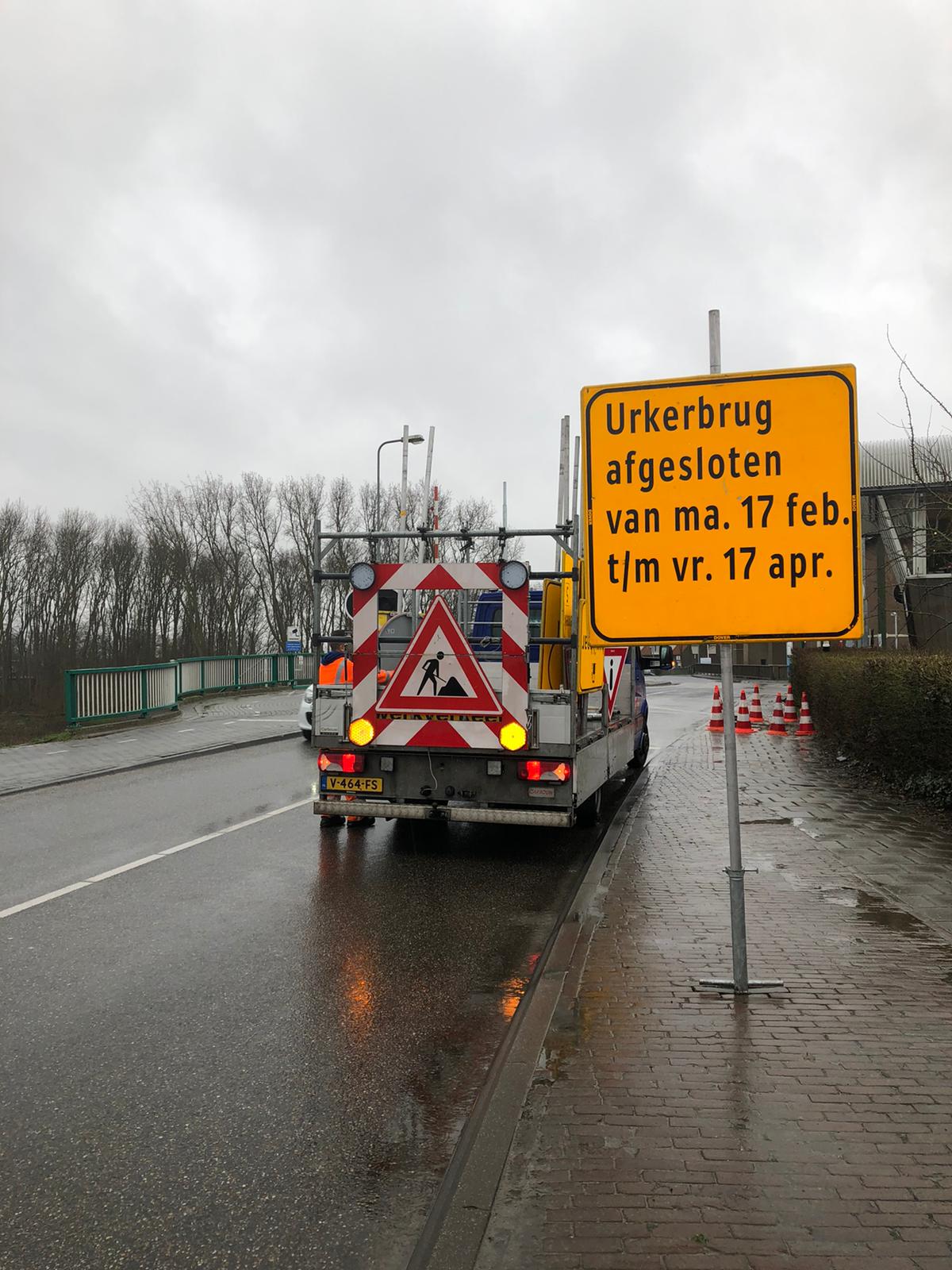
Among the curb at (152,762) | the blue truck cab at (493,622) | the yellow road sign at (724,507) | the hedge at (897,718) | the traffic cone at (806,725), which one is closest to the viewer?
the yellow road sign at (724,507)

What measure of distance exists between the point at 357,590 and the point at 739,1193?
18.3 ft

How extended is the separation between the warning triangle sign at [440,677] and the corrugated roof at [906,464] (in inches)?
122

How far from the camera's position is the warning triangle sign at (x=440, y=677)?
7.43 metres

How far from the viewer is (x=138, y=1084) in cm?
373

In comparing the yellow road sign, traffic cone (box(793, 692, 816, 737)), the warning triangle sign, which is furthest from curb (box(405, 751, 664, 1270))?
traffic cone (box(793, 692, 816, 737))

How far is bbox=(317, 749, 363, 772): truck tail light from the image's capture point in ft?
25.5

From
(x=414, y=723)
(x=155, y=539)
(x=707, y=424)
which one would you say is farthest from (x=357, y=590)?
(x=155, y=539)

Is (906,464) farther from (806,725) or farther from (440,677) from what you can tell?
(440,677)

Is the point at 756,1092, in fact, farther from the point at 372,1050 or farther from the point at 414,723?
the point at 414,723

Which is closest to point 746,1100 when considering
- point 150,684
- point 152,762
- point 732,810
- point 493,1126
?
point 493,1126

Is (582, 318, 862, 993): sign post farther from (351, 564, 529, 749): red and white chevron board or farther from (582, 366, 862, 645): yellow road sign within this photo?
(351, 564, 529, 749): red and white chevron board

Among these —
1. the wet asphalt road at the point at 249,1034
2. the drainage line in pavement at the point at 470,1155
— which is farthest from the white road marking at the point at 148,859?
the drainage line in pavement at the point at 470,1155

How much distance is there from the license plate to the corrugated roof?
4285mm

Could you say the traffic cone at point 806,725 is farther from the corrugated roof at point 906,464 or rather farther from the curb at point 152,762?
the curb at point 152,762
